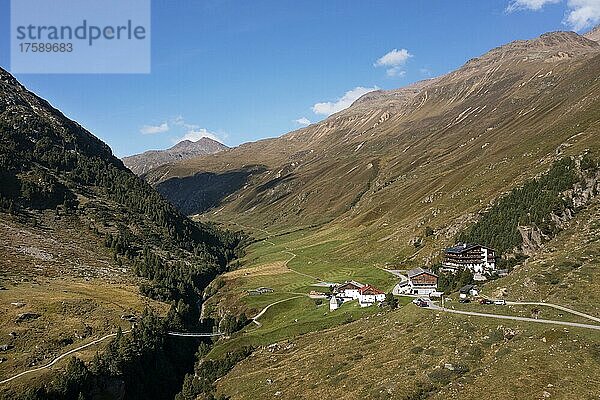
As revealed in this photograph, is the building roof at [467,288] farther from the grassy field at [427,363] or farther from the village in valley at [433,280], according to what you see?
the grassy field at [427,363]

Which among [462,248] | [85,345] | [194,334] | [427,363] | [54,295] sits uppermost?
[462,248]

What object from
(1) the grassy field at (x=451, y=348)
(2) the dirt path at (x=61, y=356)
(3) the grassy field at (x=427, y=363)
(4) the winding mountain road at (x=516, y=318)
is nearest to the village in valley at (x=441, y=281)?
(1) the grassy field at (x=451, y=348)

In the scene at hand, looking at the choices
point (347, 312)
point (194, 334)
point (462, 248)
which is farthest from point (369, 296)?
point (194, 334)

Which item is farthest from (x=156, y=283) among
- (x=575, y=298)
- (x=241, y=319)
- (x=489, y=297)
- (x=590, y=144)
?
(x=590, y=144)

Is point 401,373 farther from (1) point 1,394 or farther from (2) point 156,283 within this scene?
(2) point 156,283

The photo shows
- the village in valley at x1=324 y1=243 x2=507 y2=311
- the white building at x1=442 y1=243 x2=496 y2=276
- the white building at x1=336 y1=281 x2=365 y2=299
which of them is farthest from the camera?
the white building at x1=336 y1=281 x2=365 y2=299

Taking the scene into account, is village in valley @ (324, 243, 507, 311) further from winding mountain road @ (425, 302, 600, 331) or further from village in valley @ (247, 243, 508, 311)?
winding mountain road @ (425, 302, 600, 331)

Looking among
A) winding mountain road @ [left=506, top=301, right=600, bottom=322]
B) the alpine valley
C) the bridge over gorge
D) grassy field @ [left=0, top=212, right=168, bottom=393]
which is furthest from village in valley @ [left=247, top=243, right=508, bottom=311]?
grassy field @ [left=0, top=212, right=168, bottom=393]

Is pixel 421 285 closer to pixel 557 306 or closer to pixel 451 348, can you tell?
pixel 557 306

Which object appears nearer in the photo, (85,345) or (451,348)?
(451,348)

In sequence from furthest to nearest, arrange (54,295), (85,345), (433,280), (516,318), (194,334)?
(194,334)
(54,295)
(433,280)
(85,345)
(516,318)

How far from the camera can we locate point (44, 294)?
5098 inches

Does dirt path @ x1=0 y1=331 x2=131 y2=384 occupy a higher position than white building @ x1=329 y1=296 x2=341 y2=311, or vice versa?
white building @ x1=329 y1=296 x2=341 y2=311

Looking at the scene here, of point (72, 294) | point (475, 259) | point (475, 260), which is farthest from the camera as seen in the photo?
point (72, 294)
